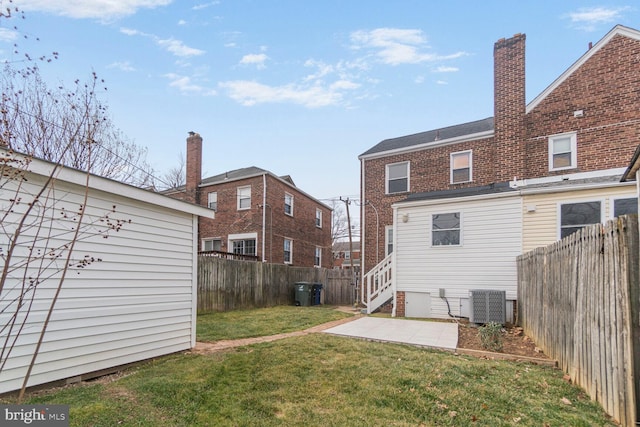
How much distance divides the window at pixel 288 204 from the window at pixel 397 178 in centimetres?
654

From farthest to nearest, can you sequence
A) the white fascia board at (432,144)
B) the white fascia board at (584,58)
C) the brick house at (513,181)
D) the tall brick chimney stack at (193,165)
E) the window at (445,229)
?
the tall brick chimney stack at (193,165) → the white fascia board at (432,144) → the white fascia board at (584,58) → the window at (445,229) → the brick house at (513,181)

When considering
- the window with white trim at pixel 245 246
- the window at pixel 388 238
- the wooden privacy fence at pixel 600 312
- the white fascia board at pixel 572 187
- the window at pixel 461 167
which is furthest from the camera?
the window with white trim at pixel 245 246

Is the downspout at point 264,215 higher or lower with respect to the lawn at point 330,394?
higher

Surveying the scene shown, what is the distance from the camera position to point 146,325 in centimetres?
532

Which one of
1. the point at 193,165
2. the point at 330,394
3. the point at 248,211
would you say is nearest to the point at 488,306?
the point at 330,394

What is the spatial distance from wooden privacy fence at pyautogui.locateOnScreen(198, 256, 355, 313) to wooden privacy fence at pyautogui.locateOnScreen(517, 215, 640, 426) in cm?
925

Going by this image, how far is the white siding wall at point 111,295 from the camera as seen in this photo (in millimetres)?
3963

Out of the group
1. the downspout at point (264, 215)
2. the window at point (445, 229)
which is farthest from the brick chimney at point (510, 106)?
the downspout at point (264, 215)

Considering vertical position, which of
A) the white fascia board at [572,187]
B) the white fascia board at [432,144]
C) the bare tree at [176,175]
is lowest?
the white fascia board at [572,187]

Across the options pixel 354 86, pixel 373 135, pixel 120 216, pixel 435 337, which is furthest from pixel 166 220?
pixel 373 135

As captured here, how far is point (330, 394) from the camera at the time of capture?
385 centimetres

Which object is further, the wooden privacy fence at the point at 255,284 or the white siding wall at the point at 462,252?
the wooden privacy fence at the point at 255,284

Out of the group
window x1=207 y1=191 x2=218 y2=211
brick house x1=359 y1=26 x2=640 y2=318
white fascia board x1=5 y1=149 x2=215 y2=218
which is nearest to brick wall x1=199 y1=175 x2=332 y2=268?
window x1=207 y1=191 x2=218 y2=211

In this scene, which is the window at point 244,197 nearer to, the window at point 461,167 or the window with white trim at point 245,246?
the window with white trim at point 245,246
